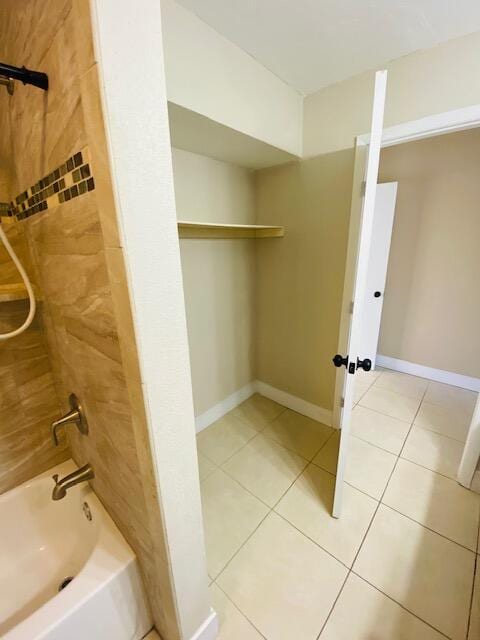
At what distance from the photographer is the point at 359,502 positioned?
4.94 feet

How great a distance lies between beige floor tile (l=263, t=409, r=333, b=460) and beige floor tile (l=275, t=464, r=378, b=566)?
210mm

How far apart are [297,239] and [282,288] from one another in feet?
1.31

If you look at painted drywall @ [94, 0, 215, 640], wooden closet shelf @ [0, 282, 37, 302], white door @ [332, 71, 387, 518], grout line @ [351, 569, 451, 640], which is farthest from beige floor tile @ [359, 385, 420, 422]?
wooden closet shelf @ [0, 282, 37, 302]

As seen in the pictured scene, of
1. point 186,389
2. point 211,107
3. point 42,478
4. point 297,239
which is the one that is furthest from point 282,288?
point 42,478

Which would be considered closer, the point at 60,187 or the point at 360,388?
the point at 60,187

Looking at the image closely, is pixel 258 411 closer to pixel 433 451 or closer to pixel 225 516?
pixel 225 516

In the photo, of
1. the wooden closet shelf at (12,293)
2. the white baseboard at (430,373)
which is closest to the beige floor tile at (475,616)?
the white baseboard at (430,373)

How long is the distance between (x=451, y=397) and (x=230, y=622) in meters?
2.48

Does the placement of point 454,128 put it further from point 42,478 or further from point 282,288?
point 42,478

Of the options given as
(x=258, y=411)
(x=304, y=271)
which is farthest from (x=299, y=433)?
(x=304, y=271)

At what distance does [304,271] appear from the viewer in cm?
197

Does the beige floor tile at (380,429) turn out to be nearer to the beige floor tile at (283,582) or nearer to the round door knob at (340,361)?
the beige floor tile at (283,582)

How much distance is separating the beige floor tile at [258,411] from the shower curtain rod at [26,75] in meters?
2.17

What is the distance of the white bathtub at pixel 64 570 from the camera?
77cm
